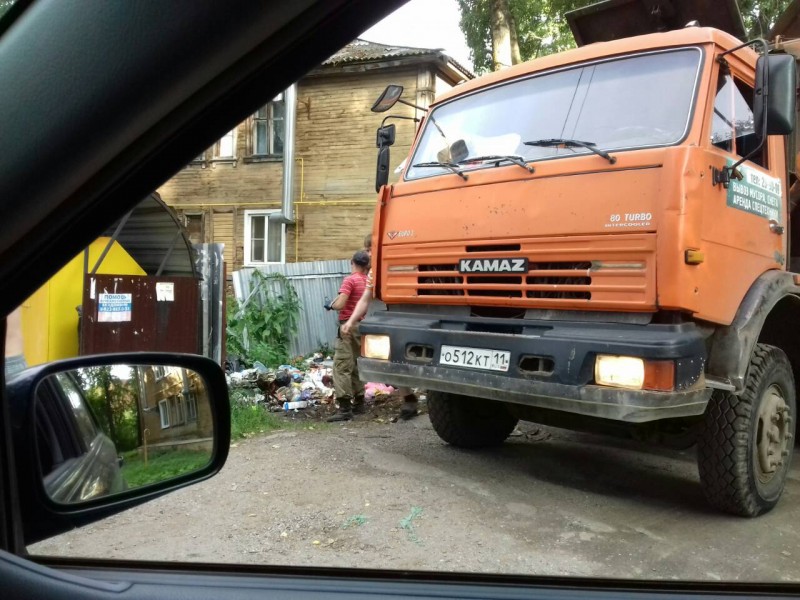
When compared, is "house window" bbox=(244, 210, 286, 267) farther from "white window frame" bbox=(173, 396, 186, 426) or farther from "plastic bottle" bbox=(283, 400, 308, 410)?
"white window frame" bbox=(173, 396, 186, 426)

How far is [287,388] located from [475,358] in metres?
4.09

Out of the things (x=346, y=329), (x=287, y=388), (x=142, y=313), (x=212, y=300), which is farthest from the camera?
(x=287, y=388)

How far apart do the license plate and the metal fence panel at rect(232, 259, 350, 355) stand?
544 centimetres

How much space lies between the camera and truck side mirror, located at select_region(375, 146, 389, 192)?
5.08 m

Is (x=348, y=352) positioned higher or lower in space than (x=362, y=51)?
lower

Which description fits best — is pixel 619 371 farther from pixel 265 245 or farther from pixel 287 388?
pixel 265 245

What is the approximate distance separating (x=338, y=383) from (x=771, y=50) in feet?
15.2

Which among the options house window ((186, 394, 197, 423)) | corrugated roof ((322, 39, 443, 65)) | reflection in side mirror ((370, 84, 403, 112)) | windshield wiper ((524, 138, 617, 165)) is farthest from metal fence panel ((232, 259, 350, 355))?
house window ((186, 394, 197, 423))

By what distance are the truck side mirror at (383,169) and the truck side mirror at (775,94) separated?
2.57 metres

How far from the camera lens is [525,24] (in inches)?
141

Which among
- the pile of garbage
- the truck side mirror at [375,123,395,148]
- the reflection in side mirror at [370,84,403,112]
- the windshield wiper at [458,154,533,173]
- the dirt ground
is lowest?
the dirt ground

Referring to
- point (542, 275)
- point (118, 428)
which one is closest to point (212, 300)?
point (542, 275)

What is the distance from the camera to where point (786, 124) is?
3410 millimetres

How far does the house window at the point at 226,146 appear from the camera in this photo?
3.27 ft
